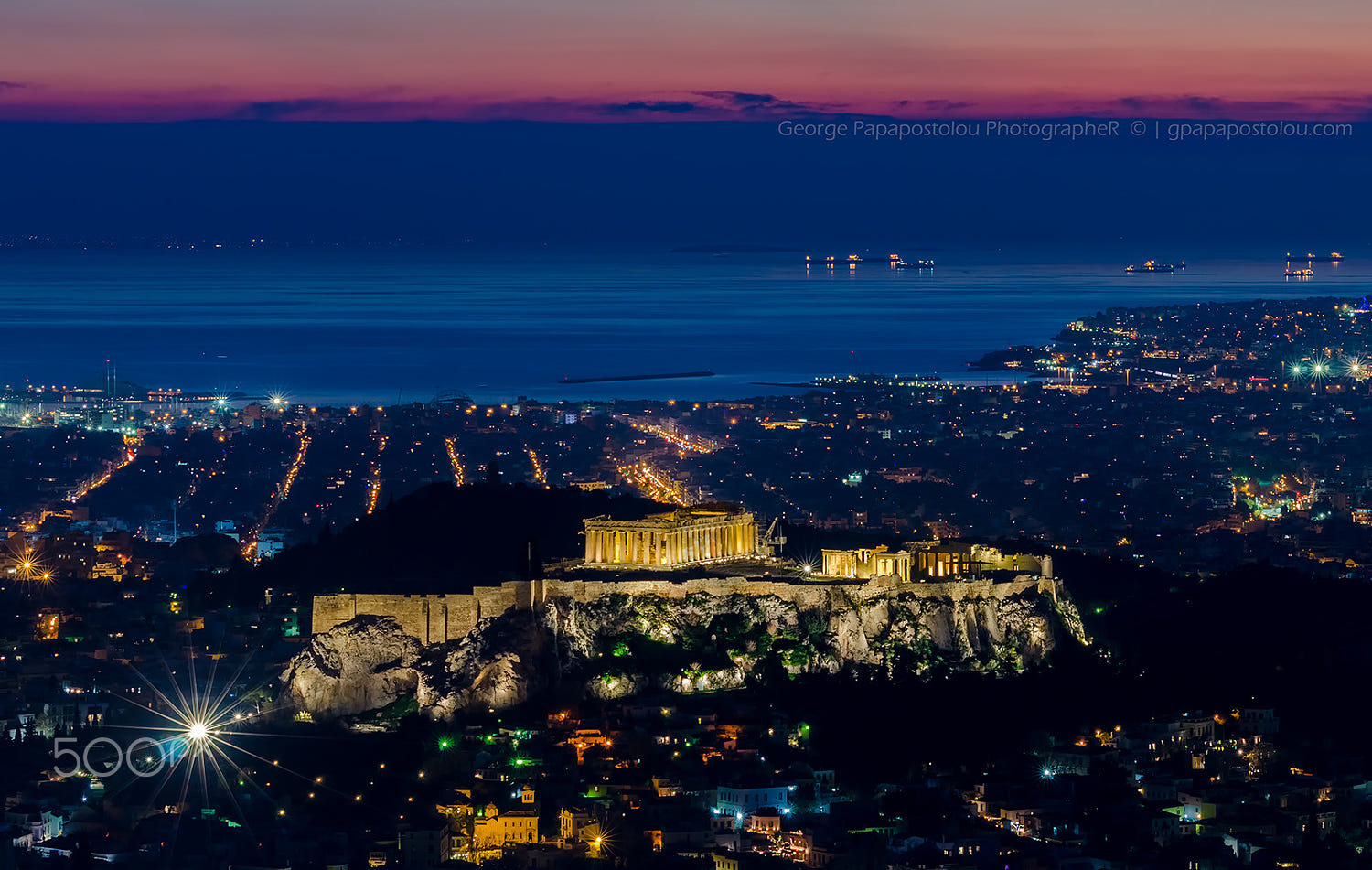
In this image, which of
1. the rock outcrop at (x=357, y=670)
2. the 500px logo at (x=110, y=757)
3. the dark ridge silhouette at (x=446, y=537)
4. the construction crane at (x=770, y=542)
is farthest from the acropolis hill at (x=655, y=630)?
the dark ridge silhouette at (x=446, y=537)

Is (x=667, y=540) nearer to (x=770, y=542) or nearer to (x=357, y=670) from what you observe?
(x=770, y=542)

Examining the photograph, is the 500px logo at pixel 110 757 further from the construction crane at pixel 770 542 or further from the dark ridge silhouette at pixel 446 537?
the construction crane at pixel 770 542

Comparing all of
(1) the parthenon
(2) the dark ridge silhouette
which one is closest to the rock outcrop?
(1) the parthenon

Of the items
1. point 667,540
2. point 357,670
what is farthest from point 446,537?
point 357,670

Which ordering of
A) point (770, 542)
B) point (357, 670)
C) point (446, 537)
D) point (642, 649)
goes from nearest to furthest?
point (357, 670)
point (642, 649)
point (770, 542)
point (446, 537)

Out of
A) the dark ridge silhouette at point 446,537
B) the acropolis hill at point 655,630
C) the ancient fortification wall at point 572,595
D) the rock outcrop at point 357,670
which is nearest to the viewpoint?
the acropolis hill at point 655,630

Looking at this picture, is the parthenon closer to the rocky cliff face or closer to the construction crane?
the construction crane
